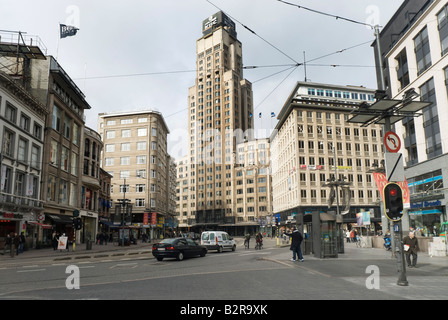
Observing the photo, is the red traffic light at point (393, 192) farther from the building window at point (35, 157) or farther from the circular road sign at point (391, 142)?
the building window at point (35, 157)

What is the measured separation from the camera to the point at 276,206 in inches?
3447

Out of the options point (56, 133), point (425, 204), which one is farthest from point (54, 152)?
point (425, 204)

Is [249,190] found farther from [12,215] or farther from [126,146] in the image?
[12,215]

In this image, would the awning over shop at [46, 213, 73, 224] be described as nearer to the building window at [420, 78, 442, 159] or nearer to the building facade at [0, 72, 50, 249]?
the building facade at [0, 72, 50, 249]

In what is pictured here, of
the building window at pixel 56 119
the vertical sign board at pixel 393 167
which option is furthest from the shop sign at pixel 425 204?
the building window at pixel 56 119

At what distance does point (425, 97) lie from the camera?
32625 mm

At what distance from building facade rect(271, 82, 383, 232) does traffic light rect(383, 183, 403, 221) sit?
184ft

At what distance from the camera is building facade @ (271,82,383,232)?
2662 inches

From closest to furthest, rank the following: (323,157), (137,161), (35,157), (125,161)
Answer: (35,157)
(323,157)
(137,161)
(125,161)

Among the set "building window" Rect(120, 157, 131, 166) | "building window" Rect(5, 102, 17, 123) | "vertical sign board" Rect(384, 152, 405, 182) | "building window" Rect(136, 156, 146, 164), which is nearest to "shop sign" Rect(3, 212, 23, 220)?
"building window" Rect(5, 102, 17, 123)

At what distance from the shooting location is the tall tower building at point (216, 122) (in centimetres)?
11717

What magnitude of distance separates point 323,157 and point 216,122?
5861 centimetres

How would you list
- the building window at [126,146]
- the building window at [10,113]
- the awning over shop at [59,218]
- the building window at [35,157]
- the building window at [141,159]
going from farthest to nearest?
the building window at [126,146] < the building window at [141,159] < the awning over shop at [59,218] < the building window at [35,157] < the building window at [10,113]
